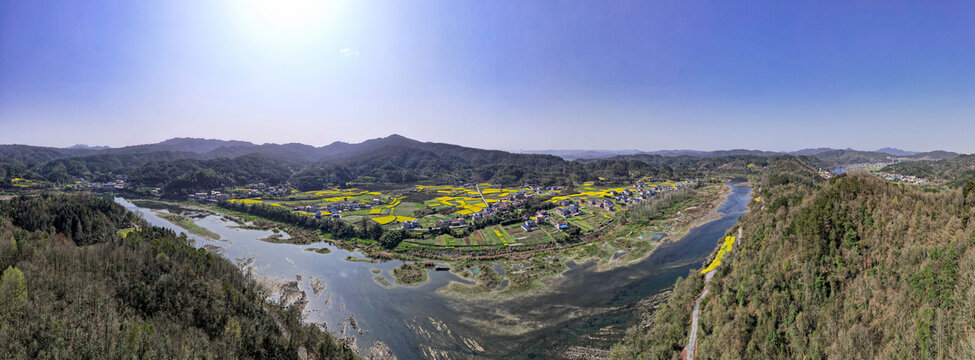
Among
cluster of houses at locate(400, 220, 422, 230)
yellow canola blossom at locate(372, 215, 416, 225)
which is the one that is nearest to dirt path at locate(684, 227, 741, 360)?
cluster of houses at locate(400, 220, 422, 230)

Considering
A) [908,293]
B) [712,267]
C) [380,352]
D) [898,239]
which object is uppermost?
[898,239]

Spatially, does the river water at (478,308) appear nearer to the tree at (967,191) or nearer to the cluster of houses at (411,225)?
the cluster of houses at (411,225)

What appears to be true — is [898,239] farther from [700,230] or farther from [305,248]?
[305,248]

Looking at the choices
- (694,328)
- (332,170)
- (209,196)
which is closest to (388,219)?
(694,328)

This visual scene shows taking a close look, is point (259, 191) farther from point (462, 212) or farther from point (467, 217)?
point (467, 217)

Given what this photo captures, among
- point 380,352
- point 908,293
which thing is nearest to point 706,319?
point 908,293

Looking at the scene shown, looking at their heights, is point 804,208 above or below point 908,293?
above

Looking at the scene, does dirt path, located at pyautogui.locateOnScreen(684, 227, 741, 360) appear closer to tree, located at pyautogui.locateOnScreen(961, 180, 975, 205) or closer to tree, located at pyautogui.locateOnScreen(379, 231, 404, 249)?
tree, located at pyautogui.locateOnScreen(961, 180, 975, 205)
